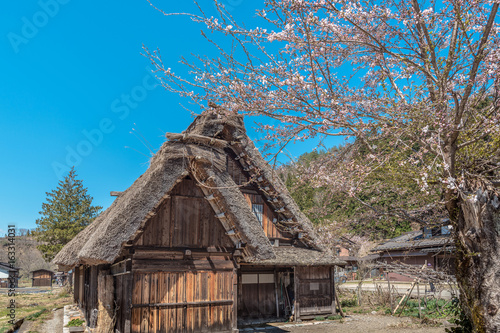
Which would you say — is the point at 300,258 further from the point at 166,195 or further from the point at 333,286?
the point at 166,195

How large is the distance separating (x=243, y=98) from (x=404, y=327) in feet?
40.1

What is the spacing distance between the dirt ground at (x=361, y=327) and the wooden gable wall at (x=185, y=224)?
16.2ft

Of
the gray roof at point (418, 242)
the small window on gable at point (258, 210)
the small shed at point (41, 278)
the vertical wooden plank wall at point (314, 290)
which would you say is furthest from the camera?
the small shed at point (41, 278)

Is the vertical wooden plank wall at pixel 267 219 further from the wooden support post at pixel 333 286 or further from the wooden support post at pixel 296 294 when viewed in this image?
the wooden support post at pixel 333 286

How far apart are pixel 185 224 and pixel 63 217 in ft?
99.7

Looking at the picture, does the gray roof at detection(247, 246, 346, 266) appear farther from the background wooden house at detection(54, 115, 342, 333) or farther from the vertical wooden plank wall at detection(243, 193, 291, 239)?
the background wooden house at detection(54, 115, 342, 333)

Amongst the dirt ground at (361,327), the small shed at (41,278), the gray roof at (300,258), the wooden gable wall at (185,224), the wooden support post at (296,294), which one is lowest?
the small shed at (41,278)

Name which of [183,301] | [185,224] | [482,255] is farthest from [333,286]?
[482,255]

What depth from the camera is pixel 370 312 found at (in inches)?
719

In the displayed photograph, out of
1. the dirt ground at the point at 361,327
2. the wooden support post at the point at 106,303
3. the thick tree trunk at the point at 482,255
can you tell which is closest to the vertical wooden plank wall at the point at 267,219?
the dirt ground at the point at 361,327

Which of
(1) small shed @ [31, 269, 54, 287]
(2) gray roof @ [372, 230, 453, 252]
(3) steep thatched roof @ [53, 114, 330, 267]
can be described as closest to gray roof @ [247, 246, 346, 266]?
(2) gray roof @ [372, 230, 453, 252]

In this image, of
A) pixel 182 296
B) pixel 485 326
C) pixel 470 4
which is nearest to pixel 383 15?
pixel 470 4

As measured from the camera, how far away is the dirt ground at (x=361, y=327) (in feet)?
44.0

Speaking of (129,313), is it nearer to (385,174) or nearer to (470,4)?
(385,174)
